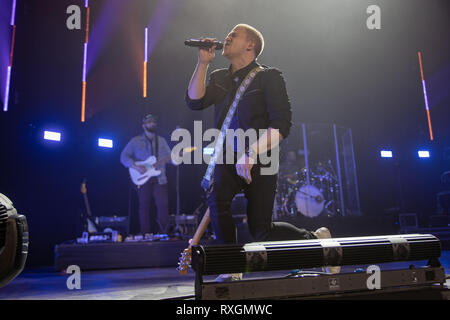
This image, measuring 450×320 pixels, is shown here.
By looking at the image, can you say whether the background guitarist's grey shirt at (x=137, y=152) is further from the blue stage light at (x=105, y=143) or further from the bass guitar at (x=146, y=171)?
the blue stage light at (x=105, y=143)

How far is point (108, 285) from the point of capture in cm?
288

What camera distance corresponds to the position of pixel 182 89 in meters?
7.75

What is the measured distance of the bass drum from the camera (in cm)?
688

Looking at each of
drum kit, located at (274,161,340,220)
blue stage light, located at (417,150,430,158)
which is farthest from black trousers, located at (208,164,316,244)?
blue stage light, located at (417,150,430,158)

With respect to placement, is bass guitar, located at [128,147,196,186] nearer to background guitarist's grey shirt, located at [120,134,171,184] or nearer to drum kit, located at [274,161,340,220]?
background guitarist's grey shirt, located at [120,134,171,184]

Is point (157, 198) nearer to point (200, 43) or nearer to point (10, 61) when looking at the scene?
point (10, 61)

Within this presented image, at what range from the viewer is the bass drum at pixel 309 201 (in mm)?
6883

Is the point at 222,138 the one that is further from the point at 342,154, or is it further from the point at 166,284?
the point at 342,154

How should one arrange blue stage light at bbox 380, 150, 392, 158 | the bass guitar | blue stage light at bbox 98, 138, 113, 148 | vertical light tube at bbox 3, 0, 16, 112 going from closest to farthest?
vertical light tube at bbox 3, 0, 16, 112 < the bass guitar < blue stage light at bbox 98, 138, 113, 148 < blue stage light at bbox 380, 150, 392, 158

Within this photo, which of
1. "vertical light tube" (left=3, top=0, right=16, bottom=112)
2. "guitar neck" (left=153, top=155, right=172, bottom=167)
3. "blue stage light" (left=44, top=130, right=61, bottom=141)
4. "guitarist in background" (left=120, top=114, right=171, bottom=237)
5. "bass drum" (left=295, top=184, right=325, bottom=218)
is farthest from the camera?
"bass drum" (left=295, top=184, right=325, bottom=218)

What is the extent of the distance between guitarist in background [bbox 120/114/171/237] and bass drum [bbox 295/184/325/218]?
286 centimetres

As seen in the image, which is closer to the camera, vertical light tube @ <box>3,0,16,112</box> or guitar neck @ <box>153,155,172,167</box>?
vertical light tube @ <box>3,0,16,112</box>

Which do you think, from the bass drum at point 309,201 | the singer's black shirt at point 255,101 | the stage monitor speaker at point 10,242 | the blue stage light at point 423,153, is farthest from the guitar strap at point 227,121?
the blue stage light at point 423,153

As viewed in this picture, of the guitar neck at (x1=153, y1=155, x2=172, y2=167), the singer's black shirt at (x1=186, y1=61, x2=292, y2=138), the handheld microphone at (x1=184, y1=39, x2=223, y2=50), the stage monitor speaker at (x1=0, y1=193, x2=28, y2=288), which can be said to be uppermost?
the guitar neck at (x1=153, y1=155, x2=172, y2=167)
